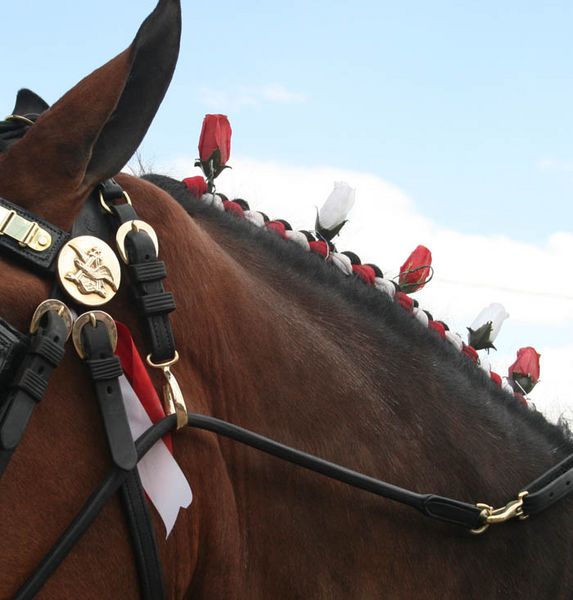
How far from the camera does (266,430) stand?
7.31 feet

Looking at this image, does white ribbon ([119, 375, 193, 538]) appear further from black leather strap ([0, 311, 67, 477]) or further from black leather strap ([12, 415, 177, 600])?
black leather strap ([0, 311, 67, 477])

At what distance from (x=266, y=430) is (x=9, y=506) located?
28.5 inches

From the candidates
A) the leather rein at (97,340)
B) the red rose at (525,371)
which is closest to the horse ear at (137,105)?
the leather rein at (97,340)

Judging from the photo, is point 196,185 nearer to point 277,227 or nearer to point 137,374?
point 277,227

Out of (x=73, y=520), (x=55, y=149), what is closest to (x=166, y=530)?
(x=73, y=520)

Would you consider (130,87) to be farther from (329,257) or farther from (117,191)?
(329,257)

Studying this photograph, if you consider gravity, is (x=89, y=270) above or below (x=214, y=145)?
below

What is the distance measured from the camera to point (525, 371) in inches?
144

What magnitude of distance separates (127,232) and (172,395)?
39 centimetres

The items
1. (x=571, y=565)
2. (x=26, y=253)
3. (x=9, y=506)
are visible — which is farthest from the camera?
(x=571, y=565)

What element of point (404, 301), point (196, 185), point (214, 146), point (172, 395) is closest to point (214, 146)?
point (214, 146)

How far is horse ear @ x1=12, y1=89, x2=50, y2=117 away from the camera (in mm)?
2275

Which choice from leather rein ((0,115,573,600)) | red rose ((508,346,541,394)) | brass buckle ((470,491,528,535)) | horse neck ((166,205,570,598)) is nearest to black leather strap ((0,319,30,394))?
leather rein ((0,115,573,600))

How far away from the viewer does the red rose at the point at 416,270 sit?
3275 mm
